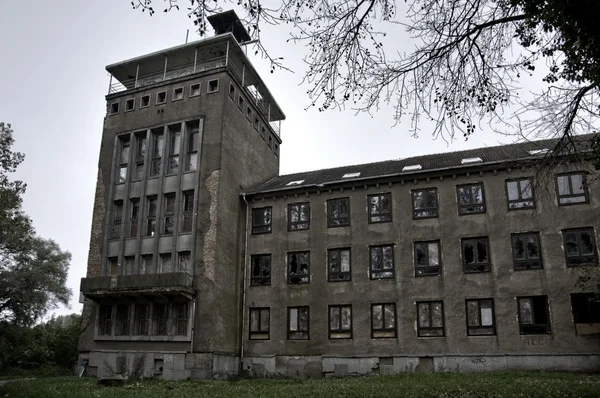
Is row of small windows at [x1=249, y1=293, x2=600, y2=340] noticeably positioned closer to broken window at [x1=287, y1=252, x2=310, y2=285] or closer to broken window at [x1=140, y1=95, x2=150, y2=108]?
broken window at [x1=287, y1=252, x2=310, y2=285]

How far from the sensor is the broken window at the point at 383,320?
29.0 meters

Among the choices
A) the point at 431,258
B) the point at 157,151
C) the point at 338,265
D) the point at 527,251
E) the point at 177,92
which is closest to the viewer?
the point at 527,251

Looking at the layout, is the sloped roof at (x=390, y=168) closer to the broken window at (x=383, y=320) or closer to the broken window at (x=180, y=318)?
the broken window at (x=383, y=320)

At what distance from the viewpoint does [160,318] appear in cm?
3062

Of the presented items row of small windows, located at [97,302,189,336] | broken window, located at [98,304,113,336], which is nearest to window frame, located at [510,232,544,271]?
row of small windows, located at [97,302,189,336]

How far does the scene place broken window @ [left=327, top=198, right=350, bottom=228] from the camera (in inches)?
1260

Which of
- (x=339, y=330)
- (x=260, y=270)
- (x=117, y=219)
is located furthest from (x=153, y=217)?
(x=339, y=330)

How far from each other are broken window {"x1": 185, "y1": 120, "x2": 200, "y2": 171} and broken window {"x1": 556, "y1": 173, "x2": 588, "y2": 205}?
20.9 meters

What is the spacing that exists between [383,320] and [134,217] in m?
16.8

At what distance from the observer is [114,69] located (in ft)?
126

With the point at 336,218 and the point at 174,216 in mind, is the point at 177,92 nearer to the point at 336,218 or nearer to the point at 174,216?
the point at 174,216

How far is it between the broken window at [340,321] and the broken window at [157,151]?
1415 cm

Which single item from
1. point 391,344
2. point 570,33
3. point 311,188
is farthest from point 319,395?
point 311,188

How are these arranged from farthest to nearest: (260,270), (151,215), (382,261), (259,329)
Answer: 1. (151,215)
2. (260,270)
3. (259,329)
4. (382,261)
